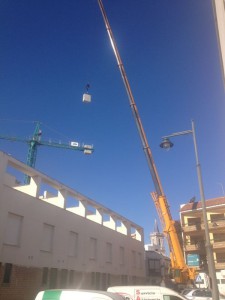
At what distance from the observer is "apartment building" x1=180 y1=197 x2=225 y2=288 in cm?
4043

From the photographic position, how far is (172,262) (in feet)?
84.0

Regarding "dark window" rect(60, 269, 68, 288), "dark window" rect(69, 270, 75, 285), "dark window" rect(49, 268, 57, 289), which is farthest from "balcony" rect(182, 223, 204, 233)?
"dark window" rect(49, 268, 57, 289)

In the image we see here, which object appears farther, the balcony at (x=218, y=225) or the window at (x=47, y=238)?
the balcony at (x=218, y=225)

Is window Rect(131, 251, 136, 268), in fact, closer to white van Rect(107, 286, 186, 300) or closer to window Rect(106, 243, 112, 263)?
window Rect(106, 243, 112, 263)

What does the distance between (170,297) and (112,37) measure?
24.1m

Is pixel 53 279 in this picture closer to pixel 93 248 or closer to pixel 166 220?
pixel 93 248

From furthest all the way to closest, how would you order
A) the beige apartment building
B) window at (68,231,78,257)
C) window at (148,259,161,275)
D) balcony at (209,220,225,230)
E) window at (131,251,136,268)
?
balcony at (209,220,225,230) → the beige apartment building → window at (148,259,161,275) → window at (131,251,136,268) → window at (68,231,78,257)

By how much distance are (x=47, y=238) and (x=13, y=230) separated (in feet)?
11.2

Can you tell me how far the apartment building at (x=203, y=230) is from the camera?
40.4m

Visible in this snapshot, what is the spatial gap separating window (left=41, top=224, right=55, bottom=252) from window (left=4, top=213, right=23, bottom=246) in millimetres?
2441

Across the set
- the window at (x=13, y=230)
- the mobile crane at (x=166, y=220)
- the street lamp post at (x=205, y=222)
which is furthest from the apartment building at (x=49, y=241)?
the street lamp post at (x=205, y=222)

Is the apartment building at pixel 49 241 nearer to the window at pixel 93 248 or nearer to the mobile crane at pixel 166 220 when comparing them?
the window at pixel 93 248

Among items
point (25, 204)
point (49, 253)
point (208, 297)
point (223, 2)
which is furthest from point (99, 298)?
point (49, 253)

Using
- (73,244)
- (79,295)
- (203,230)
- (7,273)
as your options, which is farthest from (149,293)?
(203,230)
